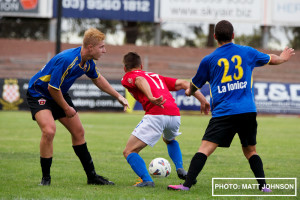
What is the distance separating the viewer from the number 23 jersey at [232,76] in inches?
219

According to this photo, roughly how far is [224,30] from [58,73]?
1.98 m

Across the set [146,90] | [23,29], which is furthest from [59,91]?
[23,29]

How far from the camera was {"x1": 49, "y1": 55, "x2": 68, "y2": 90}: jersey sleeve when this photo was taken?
5910mm

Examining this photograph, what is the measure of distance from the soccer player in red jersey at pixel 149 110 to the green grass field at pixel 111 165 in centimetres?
33

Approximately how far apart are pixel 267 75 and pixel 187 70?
4.61 m

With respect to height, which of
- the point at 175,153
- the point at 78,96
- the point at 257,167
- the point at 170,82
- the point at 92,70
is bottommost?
the point at 78,96

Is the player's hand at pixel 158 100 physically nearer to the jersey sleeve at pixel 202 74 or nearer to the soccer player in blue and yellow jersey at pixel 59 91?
the jersey sleeve at pixel 202 74

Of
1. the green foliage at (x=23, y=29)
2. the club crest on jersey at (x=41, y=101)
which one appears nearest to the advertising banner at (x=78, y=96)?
the green foliage at (x=23, y=29)

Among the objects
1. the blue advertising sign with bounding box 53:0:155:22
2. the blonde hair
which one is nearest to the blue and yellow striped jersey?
the blonde hair

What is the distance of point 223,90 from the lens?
5.62m

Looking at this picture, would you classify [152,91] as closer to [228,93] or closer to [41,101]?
[228,93]

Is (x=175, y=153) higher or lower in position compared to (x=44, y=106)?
lower

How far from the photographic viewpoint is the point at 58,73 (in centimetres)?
593

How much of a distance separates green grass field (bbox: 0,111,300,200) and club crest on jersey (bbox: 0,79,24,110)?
8.49m
